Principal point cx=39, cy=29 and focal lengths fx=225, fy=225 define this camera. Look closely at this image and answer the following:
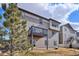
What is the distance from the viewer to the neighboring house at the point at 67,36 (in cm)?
245

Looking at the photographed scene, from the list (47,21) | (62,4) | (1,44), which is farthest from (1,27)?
(62,4)

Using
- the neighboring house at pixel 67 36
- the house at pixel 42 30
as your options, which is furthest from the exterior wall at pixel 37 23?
the neighboring house at pixel 67 36

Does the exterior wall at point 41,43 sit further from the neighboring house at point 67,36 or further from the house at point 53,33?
the neighboring house at point 67,36

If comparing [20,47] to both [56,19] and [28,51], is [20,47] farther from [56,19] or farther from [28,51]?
[56,19]

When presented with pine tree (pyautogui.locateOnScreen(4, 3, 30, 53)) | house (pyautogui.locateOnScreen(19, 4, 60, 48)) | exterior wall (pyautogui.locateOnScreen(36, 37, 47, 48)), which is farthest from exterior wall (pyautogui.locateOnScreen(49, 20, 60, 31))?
pine tree (pyautogui.locateOnScreen(4, 3, 30, 53))

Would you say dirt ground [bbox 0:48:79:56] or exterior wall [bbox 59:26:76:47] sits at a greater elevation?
exterior wall [bbox 59:26:76:47]

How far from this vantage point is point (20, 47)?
2467 millimetres

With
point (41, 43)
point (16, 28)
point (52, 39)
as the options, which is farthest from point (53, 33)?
point (16, 28)

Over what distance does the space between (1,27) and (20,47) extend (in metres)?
0.30

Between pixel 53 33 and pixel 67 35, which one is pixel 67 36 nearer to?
pixel 67 35

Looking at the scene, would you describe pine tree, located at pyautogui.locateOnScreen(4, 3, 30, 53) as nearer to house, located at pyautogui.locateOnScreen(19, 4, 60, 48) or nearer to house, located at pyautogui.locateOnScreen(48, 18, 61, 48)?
house, located at pyautogui.locateOnScreen(19, 4, 60, 48)

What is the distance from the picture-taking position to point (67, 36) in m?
2.45

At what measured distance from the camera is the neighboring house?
2.45 m

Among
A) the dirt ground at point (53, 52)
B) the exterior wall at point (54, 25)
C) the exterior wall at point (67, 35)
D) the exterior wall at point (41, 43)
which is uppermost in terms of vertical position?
the exterior wall at point (54, 25)
